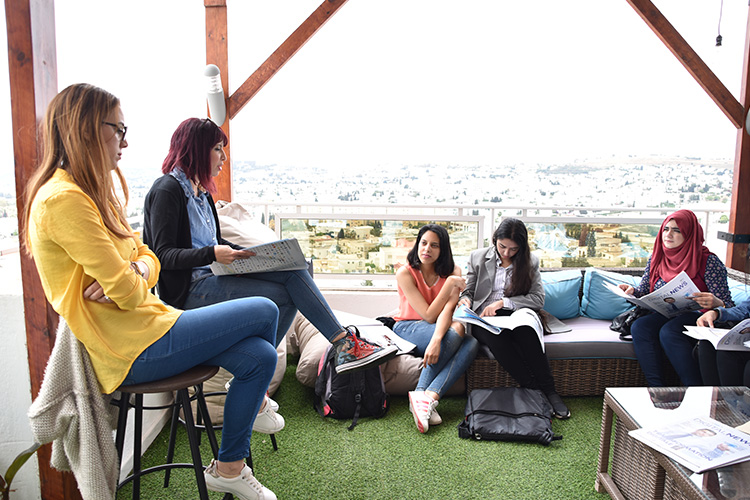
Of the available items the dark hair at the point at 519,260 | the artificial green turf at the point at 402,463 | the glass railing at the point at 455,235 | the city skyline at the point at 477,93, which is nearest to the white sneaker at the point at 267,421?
the artificial green turf at the point at 402,463

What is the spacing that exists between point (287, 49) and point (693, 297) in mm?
2979

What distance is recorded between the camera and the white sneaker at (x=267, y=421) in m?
1.98

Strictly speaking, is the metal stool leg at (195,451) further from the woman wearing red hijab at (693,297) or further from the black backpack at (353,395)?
the woman wearing red hijab at (693,297)

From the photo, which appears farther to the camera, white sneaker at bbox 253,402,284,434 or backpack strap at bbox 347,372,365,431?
backpack strap at bbox 347,372,365,431

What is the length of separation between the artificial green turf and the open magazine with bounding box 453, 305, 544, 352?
49 centimetres

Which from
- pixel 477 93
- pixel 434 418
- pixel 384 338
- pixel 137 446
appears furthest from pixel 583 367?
pixel 477 93

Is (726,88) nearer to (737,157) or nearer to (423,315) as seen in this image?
(737,157)

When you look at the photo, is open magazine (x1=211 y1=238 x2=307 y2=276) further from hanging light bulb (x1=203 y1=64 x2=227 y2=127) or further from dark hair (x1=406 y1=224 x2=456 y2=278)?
hanging light bulb (x1=203 y1=64 x2=227 y2=127)

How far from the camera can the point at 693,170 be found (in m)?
4.90

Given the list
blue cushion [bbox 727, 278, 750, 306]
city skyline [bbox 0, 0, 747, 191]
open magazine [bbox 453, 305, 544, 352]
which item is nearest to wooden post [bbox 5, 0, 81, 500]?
open magazine [bbox 453, 305, 544, 352]

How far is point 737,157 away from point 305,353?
11.5 ft

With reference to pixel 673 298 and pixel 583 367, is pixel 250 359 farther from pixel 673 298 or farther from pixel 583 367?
pixel 673 298

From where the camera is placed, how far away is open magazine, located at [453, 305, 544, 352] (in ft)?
8.75

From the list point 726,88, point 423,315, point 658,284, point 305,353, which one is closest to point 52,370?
point 305,353
